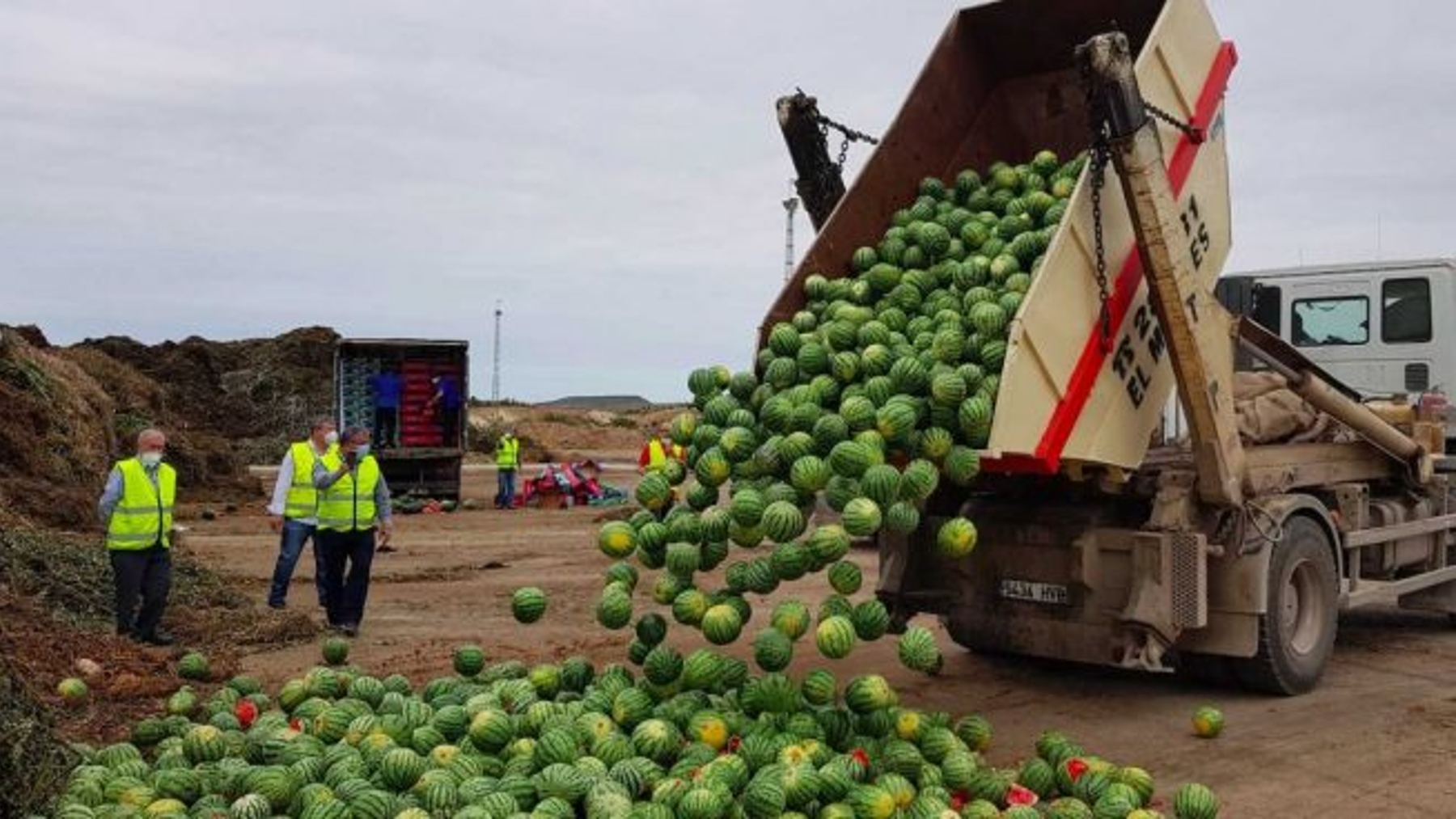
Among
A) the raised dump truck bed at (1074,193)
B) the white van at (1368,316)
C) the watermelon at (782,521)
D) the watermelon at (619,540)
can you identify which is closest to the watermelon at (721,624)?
the watermelon at (782,521)

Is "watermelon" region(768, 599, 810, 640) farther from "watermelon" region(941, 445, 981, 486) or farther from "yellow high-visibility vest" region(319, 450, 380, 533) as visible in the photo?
"yellow high-visibility vest" region(319, 450, 380, 533)

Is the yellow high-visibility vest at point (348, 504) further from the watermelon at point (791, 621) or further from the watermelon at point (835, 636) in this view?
the watermelon at point (835, 636)

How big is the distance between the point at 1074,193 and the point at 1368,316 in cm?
618

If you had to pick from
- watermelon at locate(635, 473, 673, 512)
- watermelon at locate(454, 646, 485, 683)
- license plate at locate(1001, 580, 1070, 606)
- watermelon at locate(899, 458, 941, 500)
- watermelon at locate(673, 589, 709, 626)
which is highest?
watermelon at locate(899, 458, 941, 500)

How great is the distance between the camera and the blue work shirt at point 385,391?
25.2 m

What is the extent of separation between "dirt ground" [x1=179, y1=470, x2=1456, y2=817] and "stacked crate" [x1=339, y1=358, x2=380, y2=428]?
923 centimetres

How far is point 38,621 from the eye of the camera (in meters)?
10.2

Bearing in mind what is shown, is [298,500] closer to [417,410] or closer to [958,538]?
[958,538]

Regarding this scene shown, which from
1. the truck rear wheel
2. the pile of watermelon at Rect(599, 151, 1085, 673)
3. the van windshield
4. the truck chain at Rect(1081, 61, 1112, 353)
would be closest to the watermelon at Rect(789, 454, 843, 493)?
the pile of watermelon at Rect(599, 151, 1085, 673)

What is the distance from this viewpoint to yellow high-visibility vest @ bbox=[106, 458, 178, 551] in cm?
1049

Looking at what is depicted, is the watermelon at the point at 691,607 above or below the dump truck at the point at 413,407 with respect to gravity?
below

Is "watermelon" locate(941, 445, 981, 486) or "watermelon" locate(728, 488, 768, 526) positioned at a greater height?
"watermelon" locate(941, 445, 981, 486)

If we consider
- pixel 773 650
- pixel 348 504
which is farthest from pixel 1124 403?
pixel 348 504

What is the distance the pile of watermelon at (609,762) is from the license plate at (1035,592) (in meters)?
1.78
